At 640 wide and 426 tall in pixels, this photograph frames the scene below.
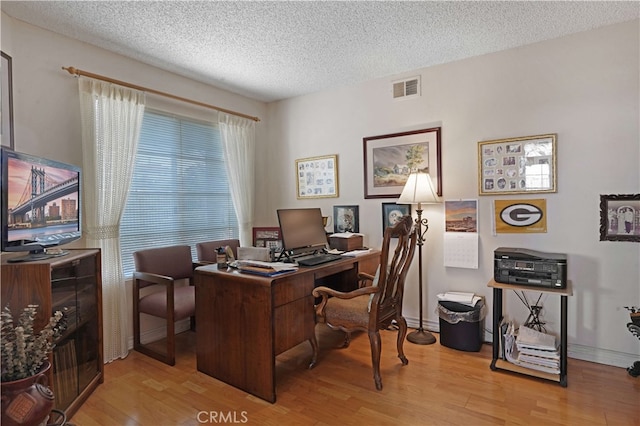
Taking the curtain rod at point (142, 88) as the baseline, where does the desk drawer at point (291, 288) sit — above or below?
below

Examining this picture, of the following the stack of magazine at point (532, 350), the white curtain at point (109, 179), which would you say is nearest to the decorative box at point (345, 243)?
the stack of magazine at point (532, 350)

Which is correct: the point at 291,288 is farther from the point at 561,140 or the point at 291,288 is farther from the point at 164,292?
the point at 561,140

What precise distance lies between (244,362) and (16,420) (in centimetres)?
113

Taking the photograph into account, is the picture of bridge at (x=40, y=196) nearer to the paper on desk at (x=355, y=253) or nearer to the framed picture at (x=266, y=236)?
the framed picture at (x=266, y=236)

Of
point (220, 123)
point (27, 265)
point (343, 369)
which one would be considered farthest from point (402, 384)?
point (220, 123)

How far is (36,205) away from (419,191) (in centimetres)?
267

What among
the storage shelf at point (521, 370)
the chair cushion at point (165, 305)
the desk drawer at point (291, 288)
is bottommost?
the storage shelf at point (521, 370)

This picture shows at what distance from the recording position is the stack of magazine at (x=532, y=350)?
2.35 m

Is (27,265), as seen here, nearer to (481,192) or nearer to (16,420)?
(16,420)

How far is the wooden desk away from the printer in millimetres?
1266

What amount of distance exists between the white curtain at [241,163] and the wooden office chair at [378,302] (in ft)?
5.80

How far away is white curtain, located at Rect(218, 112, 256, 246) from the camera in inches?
150

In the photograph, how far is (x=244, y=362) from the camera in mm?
2223

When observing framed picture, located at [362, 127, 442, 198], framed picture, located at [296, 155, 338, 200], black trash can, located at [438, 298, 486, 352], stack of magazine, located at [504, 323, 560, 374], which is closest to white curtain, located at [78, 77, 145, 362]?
framed picture, located at [296, 155, 338, 200]
